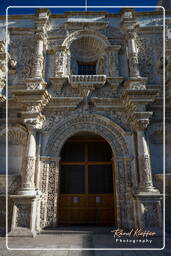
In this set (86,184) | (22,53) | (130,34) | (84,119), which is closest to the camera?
(84,119)

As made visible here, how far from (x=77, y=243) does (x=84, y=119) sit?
14.8 ft

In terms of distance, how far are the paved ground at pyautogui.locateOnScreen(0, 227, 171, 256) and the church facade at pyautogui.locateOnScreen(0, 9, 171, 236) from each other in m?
0.59

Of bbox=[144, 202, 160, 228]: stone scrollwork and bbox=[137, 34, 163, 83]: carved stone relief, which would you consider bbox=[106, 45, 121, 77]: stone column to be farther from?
bbox=[144, 202, 160, 228]: stone scrollwork

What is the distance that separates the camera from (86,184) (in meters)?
8.95

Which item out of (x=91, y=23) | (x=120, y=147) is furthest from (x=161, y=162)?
(x=91, y=23)

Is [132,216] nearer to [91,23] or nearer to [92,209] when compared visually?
[92,209]

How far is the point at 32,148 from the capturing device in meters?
7.32

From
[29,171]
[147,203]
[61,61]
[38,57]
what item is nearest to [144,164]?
[147,203]

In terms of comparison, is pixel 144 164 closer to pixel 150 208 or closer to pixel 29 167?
pixel 150 208

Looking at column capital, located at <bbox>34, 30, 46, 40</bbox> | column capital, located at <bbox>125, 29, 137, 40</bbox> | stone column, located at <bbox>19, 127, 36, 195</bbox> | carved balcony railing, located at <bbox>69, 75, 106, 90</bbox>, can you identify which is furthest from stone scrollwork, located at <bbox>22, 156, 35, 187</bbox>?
column capital, located at <bbox>125, 29, 137, 40</bbox>

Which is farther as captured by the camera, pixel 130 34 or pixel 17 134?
pixel 130 34

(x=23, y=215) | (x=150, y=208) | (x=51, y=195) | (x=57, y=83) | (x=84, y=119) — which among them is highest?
(x=57, y=83)

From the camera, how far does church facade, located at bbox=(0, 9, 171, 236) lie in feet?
23.2

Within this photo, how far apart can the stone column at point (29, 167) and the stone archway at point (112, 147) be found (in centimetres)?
64
